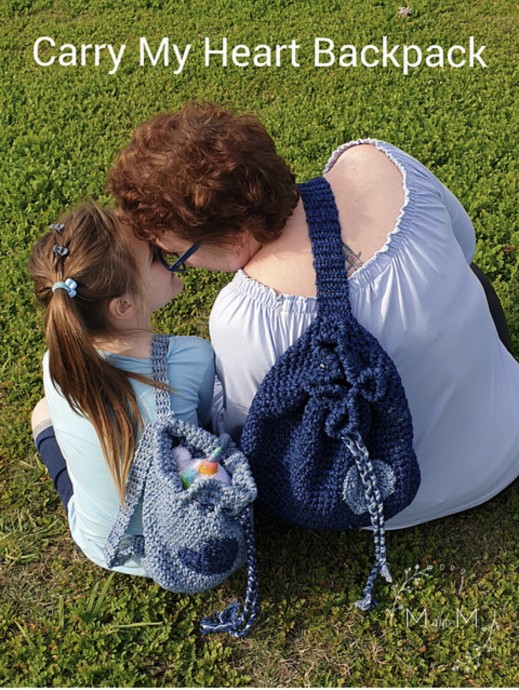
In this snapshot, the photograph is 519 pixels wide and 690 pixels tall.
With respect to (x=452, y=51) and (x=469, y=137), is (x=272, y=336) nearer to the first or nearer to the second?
(x=469, y=137)

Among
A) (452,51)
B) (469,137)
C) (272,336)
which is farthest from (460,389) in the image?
(452,51)

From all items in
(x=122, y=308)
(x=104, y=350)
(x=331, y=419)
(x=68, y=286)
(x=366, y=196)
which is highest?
(x=366, y=196)

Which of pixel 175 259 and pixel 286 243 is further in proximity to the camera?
pixel 175 259

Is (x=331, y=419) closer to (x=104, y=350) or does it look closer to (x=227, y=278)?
(x=104, y=350)

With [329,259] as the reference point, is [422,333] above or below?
below

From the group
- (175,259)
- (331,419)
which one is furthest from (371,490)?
(175,259)

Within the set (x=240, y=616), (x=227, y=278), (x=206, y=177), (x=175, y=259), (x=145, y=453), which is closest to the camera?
(x=206, y=177)

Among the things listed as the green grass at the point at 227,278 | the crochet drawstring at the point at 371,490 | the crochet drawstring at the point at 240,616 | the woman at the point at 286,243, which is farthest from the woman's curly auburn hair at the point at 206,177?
the green grass at the point at 227,278

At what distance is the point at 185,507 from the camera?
2186 mm

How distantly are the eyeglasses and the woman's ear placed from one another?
18 cm

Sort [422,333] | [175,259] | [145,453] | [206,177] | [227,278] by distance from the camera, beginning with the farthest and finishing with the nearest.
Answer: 1. [227,278]
2. [175,259]
3. [145,453]
4. [422,333]
5. [206,177]

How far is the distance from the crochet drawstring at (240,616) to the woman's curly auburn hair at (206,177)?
100 centimetres

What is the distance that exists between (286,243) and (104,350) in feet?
2.10

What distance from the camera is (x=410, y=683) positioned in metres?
2.52
